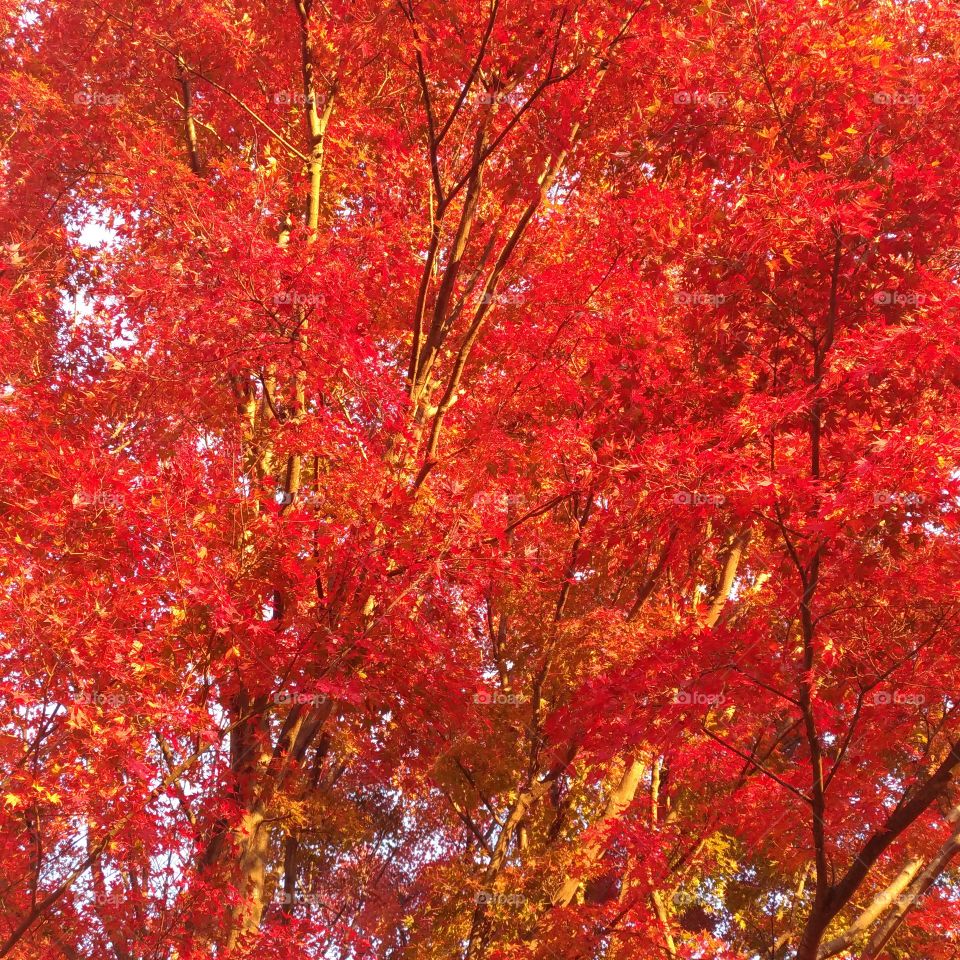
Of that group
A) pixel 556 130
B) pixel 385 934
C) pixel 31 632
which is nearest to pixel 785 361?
pixel 556 130

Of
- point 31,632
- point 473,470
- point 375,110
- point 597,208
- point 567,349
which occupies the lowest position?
point 31,632

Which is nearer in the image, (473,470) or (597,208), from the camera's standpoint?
(473,470)

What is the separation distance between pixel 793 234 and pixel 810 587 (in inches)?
80.8

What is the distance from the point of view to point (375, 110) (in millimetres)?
9711

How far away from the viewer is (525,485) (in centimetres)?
856

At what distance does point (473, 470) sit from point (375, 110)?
485cm

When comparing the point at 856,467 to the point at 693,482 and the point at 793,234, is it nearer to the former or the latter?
the point at 693,482

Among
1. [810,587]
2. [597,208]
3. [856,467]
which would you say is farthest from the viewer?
[597,208]

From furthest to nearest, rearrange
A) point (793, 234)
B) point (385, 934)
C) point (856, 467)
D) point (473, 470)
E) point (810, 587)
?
point (385, 934) < point (473, 470) < point (793, 234) < point (810, 587) < point (856, 467)

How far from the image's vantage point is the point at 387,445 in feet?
20.2

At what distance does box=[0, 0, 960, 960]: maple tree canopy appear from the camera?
4770 millimetres

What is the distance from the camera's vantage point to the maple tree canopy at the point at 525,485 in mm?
4770

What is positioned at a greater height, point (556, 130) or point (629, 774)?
point (556, 130)

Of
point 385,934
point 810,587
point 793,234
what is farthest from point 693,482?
point 385,934
